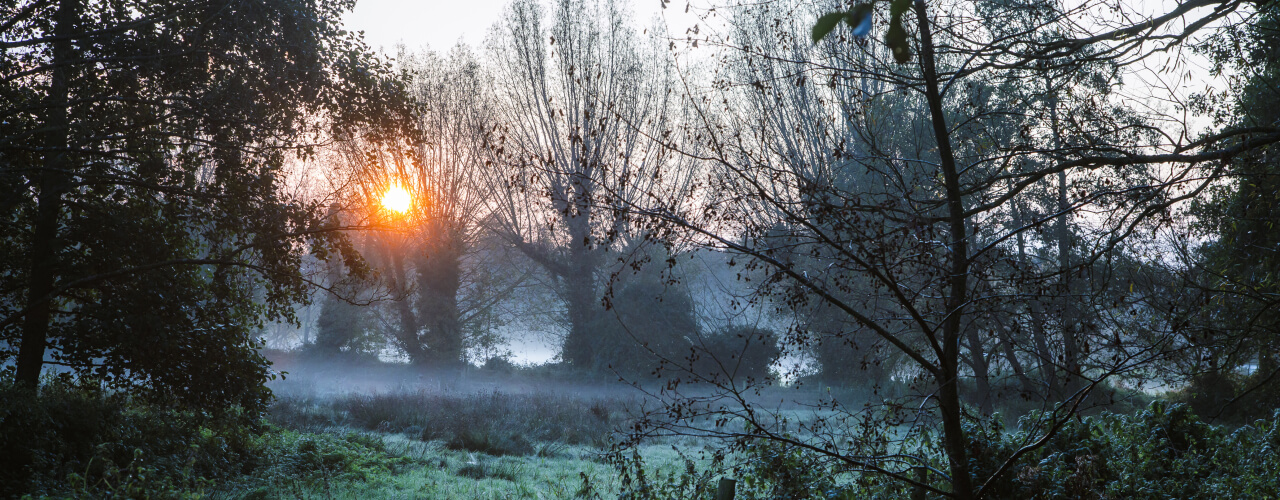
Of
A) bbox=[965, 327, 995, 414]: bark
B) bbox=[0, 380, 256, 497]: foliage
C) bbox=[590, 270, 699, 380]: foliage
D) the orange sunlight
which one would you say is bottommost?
bbox=[0, 380, 256, 497]: foliage

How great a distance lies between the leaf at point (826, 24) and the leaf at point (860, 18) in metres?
0.01

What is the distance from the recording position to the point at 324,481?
8.00 metres

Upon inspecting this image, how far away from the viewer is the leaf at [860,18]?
857 millimetres

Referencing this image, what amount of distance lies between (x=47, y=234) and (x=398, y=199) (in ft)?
42.1

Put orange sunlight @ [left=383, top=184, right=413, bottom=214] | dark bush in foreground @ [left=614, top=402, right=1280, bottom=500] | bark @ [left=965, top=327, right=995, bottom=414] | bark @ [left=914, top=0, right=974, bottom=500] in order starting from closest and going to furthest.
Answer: bark @ [left=914, top=0, right=974, bottom=500] < dark bush in foreground @ [left=614, top=402, right=1280, bottom=500] < bark @ [left=965, top=327, right=995, bottom=414] < orange sunlight @ [left=383, top=184, right=413, bottom=214]

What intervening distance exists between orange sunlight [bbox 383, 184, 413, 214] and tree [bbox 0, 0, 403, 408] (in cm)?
1150

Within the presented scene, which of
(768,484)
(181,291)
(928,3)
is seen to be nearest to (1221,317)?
(768,484)

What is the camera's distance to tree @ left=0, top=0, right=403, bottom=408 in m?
7.49

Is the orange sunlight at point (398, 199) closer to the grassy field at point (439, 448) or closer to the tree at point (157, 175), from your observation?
the grassy field at point (439, 448)

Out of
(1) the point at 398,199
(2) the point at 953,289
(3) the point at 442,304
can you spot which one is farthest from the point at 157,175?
(3) the point at 442,304

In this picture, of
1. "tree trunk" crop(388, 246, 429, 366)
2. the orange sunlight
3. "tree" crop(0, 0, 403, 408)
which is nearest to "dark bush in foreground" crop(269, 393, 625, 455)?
"tree" crop(0, 0, 403, 408)

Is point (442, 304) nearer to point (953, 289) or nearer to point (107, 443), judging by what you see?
point (107, 443)

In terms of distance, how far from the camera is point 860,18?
87 centimetres

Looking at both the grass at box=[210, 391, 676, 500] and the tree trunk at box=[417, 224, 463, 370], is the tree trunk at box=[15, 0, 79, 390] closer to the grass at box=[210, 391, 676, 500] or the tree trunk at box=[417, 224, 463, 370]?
the grass at box=[210, 391, 676, 500]
